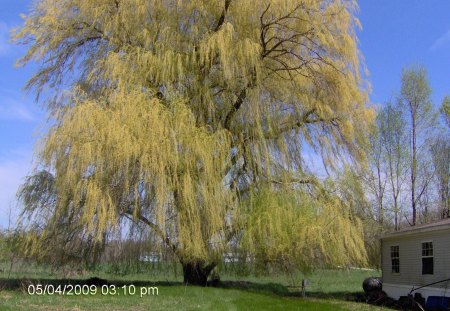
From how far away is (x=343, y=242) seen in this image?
15789mm

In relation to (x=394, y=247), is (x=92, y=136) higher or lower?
higher

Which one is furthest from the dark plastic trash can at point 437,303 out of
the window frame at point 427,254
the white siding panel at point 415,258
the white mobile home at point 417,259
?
the window frame at point 427,254

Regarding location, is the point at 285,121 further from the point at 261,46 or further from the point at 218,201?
the point at 218,201

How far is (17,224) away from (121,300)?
502cm

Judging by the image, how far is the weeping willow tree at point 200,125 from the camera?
14.3m

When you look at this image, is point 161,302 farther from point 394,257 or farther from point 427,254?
point 394,257

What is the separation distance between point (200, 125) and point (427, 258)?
339 inches

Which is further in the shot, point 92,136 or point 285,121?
point 285,121

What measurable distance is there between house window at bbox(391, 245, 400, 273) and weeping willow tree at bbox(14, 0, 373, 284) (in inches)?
120

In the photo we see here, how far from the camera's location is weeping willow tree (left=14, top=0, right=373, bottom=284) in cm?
1430

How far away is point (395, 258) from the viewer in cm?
1905

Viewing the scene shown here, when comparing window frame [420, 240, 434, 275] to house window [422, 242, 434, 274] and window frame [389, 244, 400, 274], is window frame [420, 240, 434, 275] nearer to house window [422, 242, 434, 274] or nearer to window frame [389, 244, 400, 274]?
house window [422, 242, 434, 274]

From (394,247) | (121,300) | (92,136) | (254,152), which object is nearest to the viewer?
(121,300)

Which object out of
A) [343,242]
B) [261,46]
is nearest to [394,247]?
[343,242]
